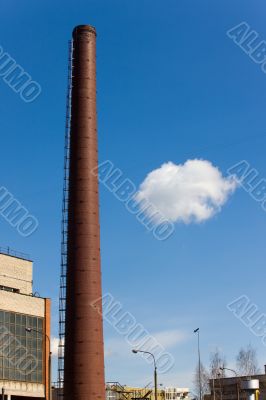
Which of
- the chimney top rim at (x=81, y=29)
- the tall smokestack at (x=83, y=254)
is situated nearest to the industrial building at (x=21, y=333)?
the tall smokestack at (x=83, y=254)

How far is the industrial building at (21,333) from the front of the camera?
50062 millimetres

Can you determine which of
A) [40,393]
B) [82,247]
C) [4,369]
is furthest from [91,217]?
[40,393]

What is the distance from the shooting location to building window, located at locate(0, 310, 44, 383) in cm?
4986

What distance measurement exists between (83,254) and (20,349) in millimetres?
18262

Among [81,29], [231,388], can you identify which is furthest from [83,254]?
[231,388]

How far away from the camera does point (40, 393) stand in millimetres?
53531

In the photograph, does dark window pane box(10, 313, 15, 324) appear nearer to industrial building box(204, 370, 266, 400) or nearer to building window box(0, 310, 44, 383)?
building window box(0, 310, 44, 383)

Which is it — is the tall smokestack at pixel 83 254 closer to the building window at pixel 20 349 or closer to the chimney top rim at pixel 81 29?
the chimney top rim at pixel 81 29

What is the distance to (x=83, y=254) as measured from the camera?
37375 millimetres

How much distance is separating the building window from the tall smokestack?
49.8ft

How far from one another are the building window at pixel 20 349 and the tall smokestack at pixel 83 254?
15.2 metres

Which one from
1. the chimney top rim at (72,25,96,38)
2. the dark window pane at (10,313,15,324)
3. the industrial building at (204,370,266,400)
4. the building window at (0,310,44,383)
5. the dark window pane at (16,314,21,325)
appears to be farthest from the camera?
the industrial building at (204,370,266,400)

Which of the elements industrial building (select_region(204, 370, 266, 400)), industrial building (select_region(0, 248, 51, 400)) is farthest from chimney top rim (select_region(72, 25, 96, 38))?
industrial building (select_region(204, 370, 266, 400))

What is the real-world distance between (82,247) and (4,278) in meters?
18.7
